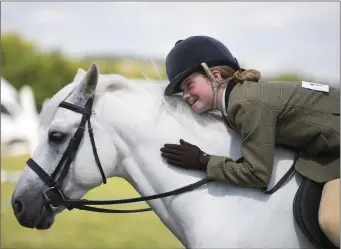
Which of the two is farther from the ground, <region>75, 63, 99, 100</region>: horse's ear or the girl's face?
<region>75, 63, 99, 100</region>: horse's ear

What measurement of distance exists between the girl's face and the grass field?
4580mm

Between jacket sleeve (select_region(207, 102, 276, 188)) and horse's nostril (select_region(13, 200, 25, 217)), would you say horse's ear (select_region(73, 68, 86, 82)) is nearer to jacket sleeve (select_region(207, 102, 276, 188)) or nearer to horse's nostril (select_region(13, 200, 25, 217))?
horse's nostril (select_region(13, 200, 25, 217))

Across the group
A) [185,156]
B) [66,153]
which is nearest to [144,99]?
[185,156]

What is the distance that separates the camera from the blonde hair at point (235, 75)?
9.70 ft

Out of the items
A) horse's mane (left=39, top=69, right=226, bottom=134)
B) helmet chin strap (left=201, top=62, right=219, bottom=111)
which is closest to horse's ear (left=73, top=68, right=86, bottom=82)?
horse's mane (left=39, top=69, right=226, bottom=134)

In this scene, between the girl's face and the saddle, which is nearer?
the saddle

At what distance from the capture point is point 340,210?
2.62m

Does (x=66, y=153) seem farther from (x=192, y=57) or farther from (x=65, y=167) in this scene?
(x=192, y=57)

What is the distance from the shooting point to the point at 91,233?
25.4 ft

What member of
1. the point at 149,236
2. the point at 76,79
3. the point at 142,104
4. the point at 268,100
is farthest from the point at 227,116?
the point at 149,236

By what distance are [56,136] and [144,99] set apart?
584mm

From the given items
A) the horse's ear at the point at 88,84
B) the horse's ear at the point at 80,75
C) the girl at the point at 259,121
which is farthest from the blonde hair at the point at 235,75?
the horse's ear at the point at 80,75

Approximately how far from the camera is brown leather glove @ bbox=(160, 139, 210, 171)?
113 inches

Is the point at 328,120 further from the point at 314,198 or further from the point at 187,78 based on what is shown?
the point at 187,78
